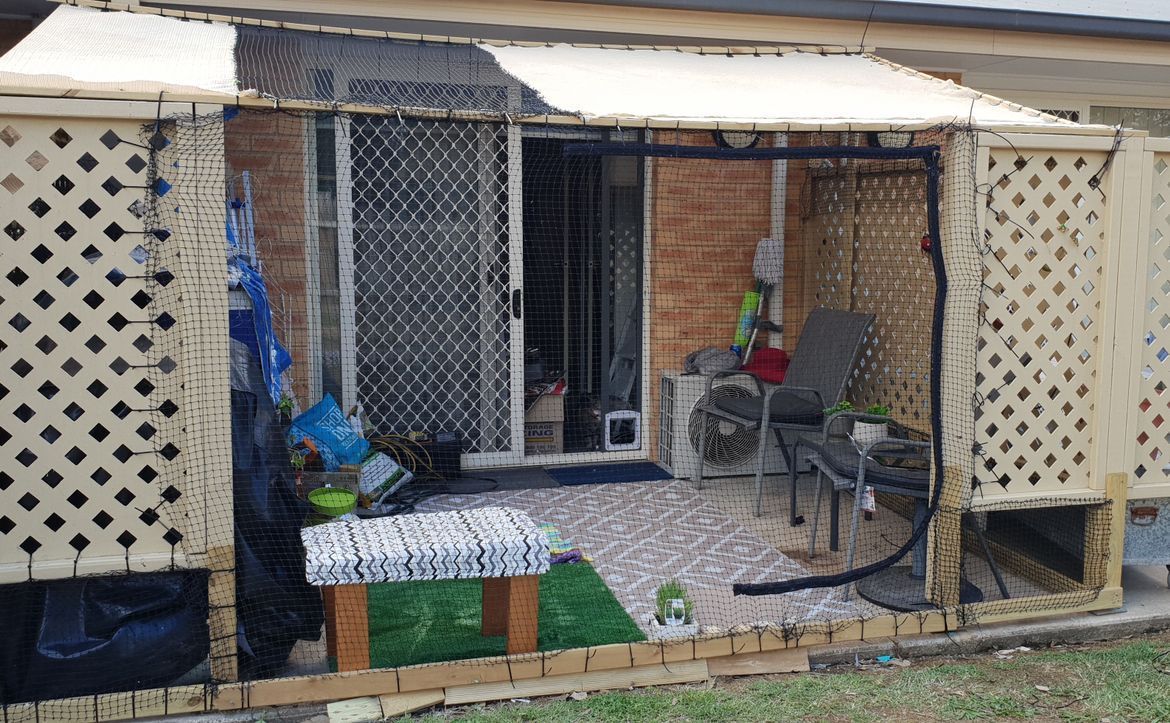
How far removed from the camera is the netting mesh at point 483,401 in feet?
9.77

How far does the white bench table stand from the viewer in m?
3.10

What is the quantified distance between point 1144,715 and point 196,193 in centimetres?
341

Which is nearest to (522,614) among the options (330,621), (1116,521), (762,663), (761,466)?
(330,621)

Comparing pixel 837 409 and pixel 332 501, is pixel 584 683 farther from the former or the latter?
pixel 837 409

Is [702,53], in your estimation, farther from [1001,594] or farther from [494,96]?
[1001,594]

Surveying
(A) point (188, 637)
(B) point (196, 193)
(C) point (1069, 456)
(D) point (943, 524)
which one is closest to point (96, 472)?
(A) point (188, 637)

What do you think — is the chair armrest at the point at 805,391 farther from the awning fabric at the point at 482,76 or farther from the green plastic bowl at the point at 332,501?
the green plastic bowl at the point at 332,501

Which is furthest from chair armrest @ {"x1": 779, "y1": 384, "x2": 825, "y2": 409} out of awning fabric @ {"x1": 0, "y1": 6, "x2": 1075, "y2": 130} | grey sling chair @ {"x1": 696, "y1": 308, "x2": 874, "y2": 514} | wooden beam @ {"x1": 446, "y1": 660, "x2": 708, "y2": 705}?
wooden beam @ {"x1": 446, "y1": 660, "x2": 708, "y2": 705}

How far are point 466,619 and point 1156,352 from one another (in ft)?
9.71

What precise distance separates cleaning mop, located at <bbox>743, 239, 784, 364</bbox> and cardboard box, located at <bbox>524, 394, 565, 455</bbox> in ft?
4.02

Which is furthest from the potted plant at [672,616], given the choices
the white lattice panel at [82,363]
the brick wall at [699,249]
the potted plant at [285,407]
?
the brick wall at [699,249]

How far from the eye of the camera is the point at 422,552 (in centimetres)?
318

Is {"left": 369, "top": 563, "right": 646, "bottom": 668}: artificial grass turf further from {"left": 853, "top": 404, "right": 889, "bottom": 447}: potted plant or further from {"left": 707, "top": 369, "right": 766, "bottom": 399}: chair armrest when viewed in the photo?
{"left": 707, "top": 369, "right": 766, "bottom": 399}: chair armrest

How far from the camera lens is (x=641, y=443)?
6.33 m
